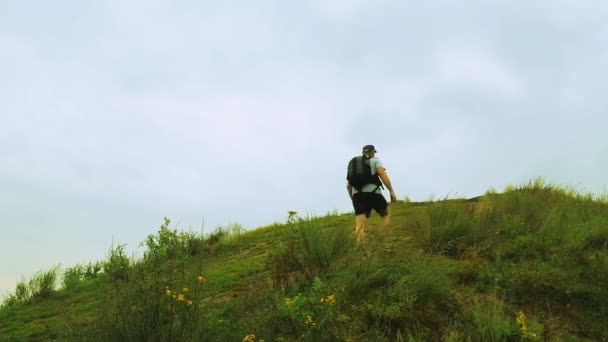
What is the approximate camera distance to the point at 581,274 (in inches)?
279

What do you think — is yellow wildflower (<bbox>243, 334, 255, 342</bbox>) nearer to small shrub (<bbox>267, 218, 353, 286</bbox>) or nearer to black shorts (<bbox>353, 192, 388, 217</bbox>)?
small shrub (<bbox>267, 218, 353, 286</bbox>)

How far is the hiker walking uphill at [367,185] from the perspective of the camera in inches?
376

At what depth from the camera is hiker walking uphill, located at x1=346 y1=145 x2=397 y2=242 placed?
9547 millimetres

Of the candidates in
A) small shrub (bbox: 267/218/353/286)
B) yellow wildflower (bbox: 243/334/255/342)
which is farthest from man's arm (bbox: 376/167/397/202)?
yellow wildflower (bbox: 243/334/255/342)

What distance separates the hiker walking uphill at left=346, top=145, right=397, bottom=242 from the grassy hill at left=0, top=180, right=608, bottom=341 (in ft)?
1.81

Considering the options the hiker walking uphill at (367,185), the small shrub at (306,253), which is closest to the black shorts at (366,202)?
the hiker walking uphill at (367,185)

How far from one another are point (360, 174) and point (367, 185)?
0.80 ft

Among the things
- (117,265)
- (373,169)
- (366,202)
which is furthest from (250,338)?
(373,169)

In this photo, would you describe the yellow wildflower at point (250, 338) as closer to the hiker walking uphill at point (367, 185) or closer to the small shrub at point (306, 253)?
the small shrub at point (306, 253)

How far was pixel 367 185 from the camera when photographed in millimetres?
9594

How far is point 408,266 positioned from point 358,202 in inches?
124

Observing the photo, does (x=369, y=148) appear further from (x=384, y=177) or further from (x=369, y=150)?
(x=384, y=177)

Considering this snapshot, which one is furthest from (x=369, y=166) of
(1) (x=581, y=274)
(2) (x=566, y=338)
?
(2) (x=566, y=338)

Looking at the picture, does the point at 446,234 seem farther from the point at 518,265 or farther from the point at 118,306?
the point at 118,306
